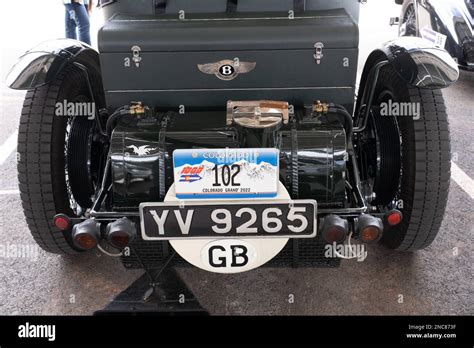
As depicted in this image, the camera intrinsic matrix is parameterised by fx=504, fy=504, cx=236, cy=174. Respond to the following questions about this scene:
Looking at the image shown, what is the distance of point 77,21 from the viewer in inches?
231

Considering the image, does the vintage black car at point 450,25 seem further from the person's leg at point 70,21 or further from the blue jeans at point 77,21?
the person's leg at point 70,21

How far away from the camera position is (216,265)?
235 cm

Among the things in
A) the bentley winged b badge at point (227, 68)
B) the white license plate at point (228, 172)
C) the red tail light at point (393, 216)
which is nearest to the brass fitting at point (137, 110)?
the bentley winged b badge at point (227, 68)

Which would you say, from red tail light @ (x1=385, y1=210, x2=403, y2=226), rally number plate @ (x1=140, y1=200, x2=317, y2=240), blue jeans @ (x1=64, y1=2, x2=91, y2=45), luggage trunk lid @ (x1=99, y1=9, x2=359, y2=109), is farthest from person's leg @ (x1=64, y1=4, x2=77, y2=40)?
red tail light @ (x1=385, y1=210, x2=403, y2=226)

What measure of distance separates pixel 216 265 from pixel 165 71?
1.05m

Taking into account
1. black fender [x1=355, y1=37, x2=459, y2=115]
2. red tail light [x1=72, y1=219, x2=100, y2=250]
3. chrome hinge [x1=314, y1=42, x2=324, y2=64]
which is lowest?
red tail light [x1=72, y1=219, x2=100, y2=250]

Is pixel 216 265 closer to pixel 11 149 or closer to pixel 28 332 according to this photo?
pixel 28 332

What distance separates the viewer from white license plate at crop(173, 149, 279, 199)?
2193mm

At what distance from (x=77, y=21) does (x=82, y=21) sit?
57mm

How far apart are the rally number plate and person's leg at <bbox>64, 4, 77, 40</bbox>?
438 cm

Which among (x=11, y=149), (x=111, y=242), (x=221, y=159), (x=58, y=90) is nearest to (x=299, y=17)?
(x=221, y=159)

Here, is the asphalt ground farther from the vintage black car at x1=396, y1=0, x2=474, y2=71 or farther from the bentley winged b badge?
the vintage black car at x1=396, y1=0, x2=474, y2=71

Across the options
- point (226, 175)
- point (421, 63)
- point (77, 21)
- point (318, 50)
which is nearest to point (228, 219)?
point (226, 175)

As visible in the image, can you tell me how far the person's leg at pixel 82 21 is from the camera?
5.82 metres
